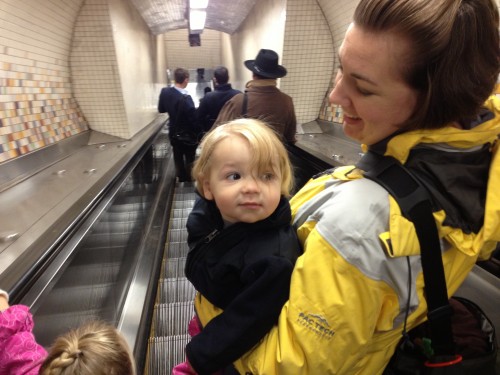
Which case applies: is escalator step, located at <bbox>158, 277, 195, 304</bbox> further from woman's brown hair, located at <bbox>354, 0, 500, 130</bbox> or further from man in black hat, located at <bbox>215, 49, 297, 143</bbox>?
woman's brown hair, located at <bbox>354, 0, 500, 130</bbox>

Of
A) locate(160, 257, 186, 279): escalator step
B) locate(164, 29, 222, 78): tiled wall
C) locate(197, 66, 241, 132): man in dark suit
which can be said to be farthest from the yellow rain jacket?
locate(164, 29, 222, 78): tiled wall

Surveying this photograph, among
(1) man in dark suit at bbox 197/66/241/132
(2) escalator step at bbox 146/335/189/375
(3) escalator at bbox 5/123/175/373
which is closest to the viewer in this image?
(3) escalator at bbox 5/123/175/373

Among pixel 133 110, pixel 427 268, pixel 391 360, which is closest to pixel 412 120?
pixel 427 268

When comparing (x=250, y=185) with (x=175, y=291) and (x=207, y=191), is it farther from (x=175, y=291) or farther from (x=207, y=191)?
(x=175, y=291)

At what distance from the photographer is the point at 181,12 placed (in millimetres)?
6164

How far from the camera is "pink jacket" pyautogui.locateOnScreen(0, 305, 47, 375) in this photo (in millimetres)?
881

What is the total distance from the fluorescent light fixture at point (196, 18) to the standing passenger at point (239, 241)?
5.72 m

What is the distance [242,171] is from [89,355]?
2.03 feet

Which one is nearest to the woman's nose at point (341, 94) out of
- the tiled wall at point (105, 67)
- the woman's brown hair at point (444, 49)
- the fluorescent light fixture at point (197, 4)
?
the woman's brown hair at point (444, 49)

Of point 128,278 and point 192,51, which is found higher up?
point 192,51

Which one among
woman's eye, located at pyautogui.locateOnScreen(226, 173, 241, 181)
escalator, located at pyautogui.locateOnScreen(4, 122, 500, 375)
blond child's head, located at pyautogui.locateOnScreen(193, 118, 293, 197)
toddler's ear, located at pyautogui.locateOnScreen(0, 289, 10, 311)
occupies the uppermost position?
blond child's head, located at pyautogui.locateOnScreen(193, 118, 293, 197)

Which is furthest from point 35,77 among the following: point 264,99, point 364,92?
point 364,92

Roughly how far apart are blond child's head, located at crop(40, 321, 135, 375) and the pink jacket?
0.83 feet

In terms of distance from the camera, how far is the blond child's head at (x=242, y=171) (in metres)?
0.98
